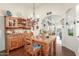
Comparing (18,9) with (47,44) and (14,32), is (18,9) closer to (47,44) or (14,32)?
(14,32)

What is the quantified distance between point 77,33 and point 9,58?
1.03 meters

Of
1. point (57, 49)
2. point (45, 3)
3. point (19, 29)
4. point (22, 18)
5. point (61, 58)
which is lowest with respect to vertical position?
point (61, 58)

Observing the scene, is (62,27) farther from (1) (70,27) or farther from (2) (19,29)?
(2) (19,29)

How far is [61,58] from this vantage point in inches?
78.6

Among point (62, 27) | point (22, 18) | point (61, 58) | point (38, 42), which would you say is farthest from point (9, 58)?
point (62, 27)

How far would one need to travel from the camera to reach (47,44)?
→ 75.7 inches

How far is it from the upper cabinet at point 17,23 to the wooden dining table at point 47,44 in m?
0.23

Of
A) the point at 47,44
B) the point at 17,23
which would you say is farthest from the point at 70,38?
the point at 17,23

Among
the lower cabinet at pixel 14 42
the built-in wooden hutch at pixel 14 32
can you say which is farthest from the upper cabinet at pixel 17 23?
the lower cabinet at pixel 14 42

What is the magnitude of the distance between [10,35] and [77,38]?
0.94 meters

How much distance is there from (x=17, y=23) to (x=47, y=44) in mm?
510

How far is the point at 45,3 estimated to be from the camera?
6.38 feet

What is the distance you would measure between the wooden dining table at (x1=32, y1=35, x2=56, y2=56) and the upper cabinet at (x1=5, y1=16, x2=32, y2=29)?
0.75 feet

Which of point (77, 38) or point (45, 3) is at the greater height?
point (45, 3)
